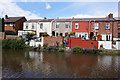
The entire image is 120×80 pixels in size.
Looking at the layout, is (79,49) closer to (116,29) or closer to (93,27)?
(93,27)

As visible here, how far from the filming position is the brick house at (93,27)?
84.0 feet

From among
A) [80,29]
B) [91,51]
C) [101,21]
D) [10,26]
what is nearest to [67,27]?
[80,29]

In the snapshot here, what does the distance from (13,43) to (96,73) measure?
1856 cm

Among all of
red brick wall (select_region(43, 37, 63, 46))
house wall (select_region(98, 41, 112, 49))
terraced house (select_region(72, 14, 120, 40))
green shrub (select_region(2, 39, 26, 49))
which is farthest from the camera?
terraced house (select_region(72, 14, 120, 40))

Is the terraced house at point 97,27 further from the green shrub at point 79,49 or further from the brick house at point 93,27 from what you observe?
the green shrub at point 79,49

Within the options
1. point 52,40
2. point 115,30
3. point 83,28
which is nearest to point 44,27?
point 52,40

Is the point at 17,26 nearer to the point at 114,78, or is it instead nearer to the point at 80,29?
the point at 80,29

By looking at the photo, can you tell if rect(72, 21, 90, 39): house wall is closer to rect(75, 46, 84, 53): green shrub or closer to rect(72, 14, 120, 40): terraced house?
rect(72, 14, 120, 40): terraced house

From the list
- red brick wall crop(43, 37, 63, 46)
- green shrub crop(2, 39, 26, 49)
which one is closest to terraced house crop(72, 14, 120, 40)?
red brick wall crop(43, 37, 63, 46)

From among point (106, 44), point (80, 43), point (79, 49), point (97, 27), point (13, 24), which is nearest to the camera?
point (79, 49)

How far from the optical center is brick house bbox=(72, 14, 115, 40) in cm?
2559

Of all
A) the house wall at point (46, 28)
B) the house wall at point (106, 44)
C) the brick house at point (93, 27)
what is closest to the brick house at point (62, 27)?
the house wall at point (46, 28)

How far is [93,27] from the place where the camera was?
26.4 meters

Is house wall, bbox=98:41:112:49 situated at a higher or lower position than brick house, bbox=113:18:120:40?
lower
